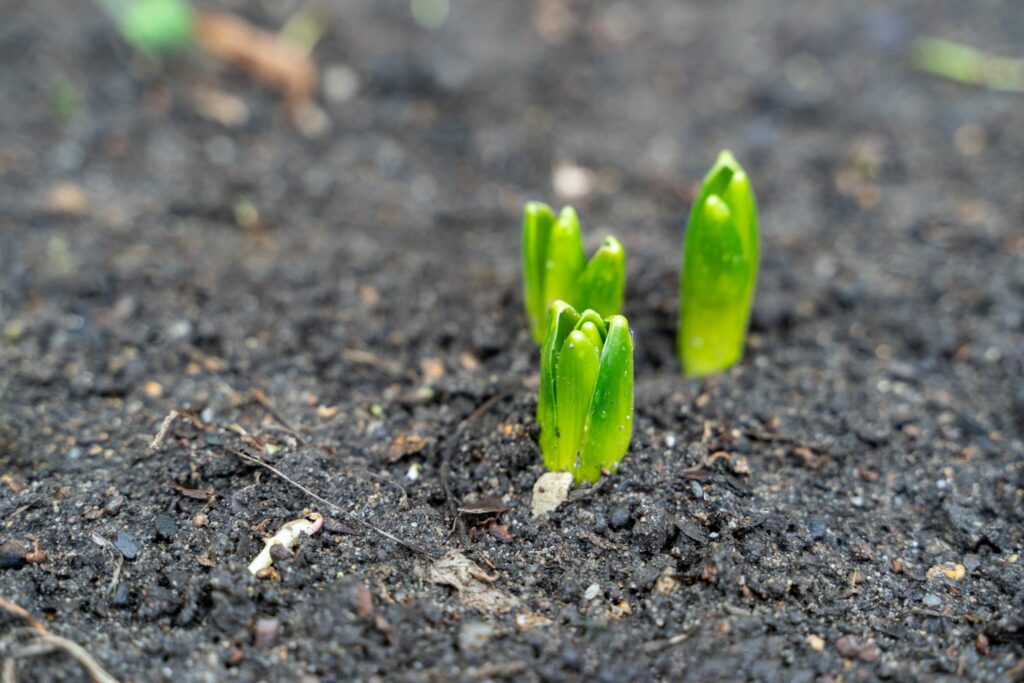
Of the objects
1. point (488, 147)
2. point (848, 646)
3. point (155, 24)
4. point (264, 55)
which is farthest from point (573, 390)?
point (155, 24)

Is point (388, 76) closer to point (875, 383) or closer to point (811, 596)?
point (875, 383)

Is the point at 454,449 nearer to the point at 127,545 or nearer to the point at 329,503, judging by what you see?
the point at 329,503

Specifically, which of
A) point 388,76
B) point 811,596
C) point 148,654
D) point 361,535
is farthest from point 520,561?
point 388,76

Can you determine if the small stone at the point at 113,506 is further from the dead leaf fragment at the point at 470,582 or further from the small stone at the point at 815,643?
→ the small stone at the point at 815,643

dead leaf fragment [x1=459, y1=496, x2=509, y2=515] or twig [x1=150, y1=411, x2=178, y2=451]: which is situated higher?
twig [x1=150, y1=411, x2=178, y2=451]

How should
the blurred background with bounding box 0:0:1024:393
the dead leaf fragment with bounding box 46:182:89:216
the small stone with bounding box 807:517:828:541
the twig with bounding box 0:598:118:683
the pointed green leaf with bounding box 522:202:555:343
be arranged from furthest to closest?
the dead leaf fragment with bounding box 46:182:89:216 < the blurred background with bounding box 0:0:1024:393 < the pointed green leaf with bounding box 522:202:555:343 < the small stone with bounding box 807:517:828:541 < the twig with bounding box 0:598:118:683

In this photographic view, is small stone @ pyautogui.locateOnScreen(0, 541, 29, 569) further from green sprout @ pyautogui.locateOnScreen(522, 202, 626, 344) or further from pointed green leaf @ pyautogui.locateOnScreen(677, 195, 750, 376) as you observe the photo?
pointed green leaf @ pyautogui.locateOnScreen(677, 195, 750, 376)

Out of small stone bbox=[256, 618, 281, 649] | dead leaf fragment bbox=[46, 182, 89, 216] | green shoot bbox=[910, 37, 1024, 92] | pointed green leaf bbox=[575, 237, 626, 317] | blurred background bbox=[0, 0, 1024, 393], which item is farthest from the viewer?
green shoot bbox=[910, 37, 1024, 92]

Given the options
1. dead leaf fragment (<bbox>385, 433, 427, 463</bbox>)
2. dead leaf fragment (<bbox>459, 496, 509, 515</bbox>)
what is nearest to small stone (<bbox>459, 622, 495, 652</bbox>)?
dead leaf fragment (<bbox>459, 496, 509, 515</bbox>)
